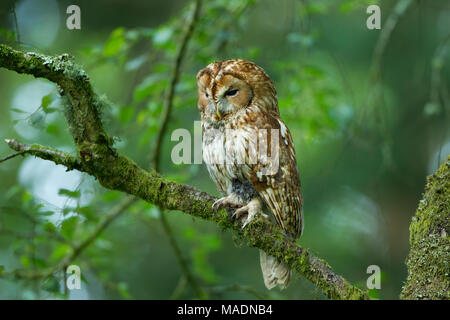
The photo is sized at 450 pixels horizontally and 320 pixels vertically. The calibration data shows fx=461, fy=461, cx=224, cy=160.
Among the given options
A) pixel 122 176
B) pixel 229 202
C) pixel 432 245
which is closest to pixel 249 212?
pixel 229 202

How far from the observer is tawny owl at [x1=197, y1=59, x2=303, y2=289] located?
9.08 ft

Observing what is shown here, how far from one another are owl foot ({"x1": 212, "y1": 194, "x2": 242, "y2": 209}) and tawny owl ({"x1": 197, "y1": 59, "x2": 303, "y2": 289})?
10 millimetres

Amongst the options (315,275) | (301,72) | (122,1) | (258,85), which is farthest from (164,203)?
(122,1)

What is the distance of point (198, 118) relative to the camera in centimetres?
543

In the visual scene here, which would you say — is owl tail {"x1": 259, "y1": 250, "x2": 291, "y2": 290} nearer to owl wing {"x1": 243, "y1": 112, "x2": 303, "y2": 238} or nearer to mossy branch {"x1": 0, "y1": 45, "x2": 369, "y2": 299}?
owl wing {"x1": 243, "y1": 112, "x2": 303, "y2": 238}

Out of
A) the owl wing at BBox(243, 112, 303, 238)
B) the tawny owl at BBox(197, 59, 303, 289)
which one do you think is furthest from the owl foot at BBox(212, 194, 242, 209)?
the owl wing at BBox(243, 112, 303, 238)

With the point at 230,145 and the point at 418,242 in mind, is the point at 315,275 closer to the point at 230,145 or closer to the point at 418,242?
the point at 418,242

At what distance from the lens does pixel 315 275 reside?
7.18 ft

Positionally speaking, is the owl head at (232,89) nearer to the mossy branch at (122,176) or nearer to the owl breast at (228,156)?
the owl breast at (228,156)

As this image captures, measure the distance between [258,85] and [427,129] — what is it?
4367 millimetres

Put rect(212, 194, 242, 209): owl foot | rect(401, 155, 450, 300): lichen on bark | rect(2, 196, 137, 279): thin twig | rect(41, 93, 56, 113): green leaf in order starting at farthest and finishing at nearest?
rect(2, 196, 137, 279): thin twig < rect(212, 194, 242, 209): owl foot < rect(41, 93, 56, 113): green leaf < rect(401, 155, 450, 300): lichen on bark

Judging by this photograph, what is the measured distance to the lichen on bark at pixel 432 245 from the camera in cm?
188

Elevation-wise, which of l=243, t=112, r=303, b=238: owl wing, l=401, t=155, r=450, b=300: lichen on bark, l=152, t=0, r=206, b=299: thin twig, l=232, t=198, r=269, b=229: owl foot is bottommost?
l=401, t=155, r=450, b=300: lichen on bark
